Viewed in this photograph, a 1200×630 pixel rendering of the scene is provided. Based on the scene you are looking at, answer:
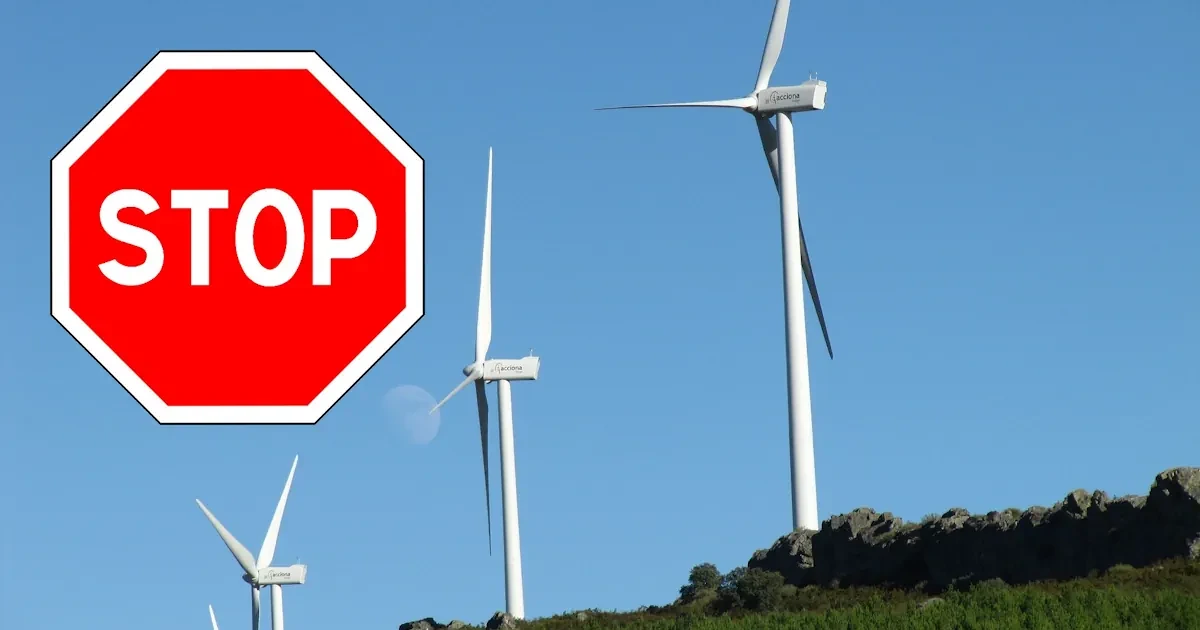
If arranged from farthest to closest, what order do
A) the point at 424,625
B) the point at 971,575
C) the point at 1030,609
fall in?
the point at 424,625 → the point at 971,575 → the point at 1030,609

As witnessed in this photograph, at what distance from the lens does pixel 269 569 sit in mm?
140625

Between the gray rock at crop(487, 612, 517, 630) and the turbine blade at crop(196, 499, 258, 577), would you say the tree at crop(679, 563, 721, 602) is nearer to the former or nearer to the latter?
the gray rock at crop(487, 612, 517, 630)

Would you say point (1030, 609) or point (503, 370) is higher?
point (503, 370)

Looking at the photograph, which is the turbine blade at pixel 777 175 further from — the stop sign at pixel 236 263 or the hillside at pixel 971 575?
the stop sign at pixel 236 263

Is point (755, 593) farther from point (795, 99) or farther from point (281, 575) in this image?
point (281, 575)

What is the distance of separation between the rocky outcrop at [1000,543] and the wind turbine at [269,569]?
1444 inches

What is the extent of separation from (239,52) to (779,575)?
99798mm

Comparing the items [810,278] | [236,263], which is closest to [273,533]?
[810,278]

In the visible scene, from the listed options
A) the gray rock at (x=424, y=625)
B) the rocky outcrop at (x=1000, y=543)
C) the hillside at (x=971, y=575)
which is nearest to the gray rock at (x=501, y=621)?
the hillside at (x=971, y=575)

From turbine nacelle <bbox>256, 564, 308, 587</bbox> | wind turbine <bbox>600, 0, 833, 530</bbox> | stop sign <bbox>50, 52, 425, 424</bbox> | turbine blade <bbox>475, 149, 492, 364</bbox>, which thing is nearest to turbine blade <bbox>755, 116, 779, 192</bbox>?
wind turbine <bbox>600, 0, 833, 530</bbox>

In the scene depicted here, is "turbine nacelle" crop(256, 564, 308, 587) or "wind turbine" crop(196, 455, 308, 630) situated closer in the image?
"wind turbine" crop(196, 455, 308, 630)

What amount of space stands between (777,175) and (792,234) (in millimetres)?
5469

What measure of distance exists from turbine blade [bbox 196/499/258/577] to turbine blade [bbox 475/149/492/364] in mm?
24626

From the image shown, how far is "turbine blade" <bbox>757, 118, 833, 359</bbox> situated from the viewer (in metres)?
107
